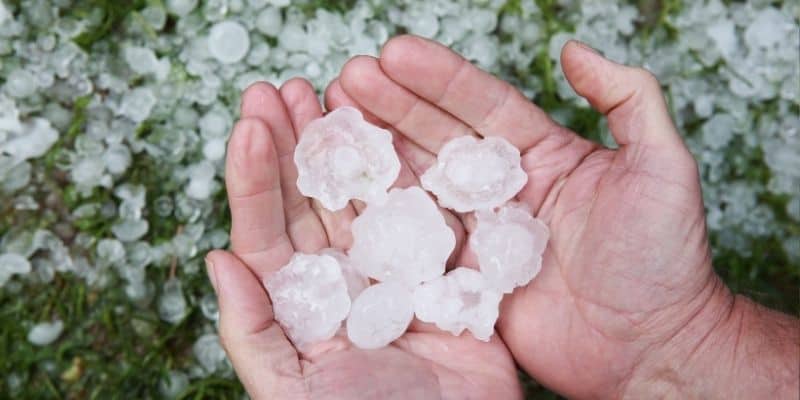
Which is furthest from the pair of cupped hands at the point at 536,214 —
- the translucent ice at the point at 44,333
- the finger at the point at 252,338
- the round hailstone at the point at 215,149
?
the translucent ice at the point at 44,333

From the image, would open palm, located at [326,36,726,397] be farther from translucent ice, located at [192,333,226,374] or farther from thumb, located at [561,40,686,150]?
translucent ice, located at [192,333,226,374]

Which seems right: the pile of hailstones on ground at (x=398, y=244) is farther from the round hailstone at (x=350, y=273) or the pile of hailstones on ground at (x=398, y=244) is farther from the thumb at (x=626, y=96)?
the thumb at (x=626, y=96)

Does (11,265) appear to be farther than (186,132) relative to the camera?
No

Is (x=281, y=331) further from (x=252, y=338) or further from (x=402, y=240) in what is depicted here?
(x=402, y=240)

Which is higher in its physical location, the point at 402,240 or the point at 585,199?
the point at 585,199

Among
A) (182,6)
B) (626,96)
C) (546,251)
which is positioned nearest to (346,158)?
(546,251)

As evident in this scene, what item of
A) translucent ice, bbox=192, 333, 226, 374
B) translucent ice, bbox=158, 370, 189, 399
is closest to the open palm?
translucent ice, bbox=192, 333, 226, 374

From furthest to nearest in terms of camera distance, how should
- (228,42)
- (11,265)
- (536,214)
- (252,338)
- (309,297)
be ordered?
(228,42) → (11,265) → (536,214) → (309,297) → (252,338)
